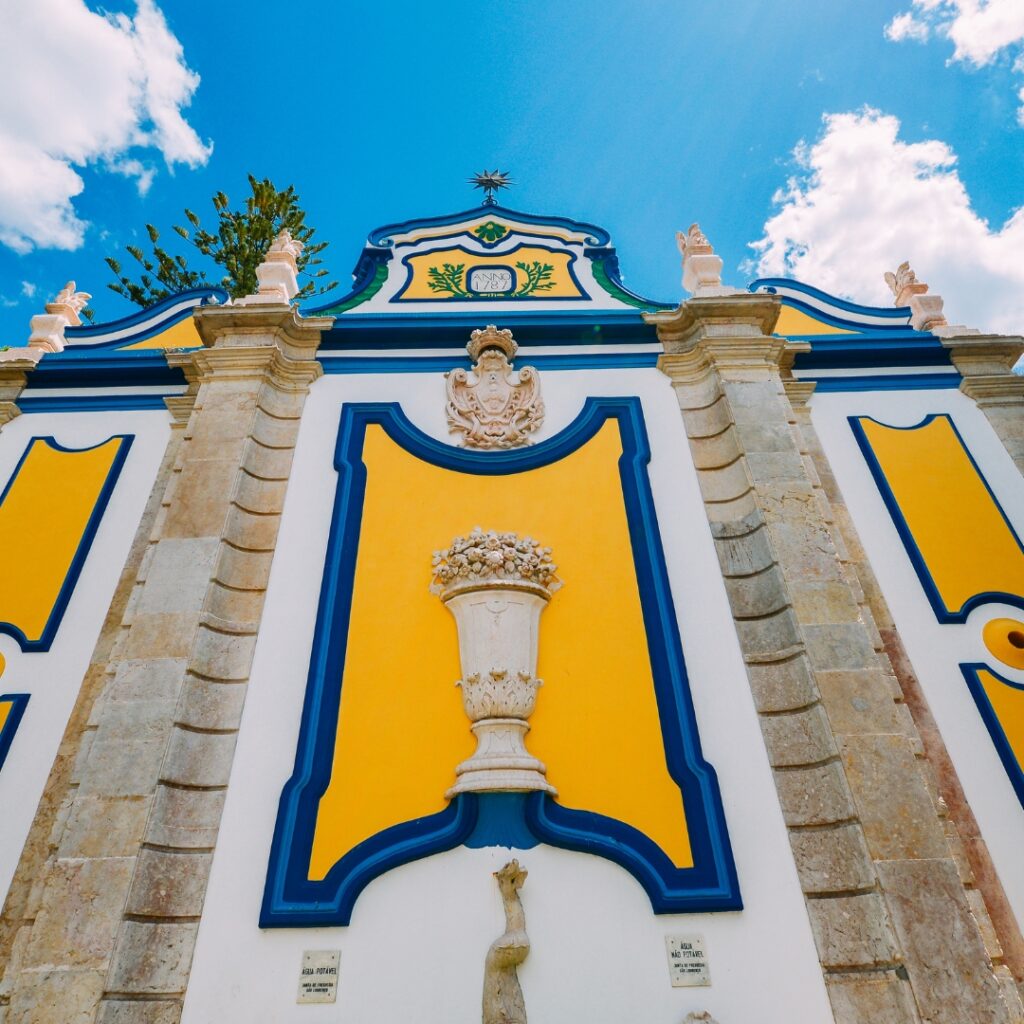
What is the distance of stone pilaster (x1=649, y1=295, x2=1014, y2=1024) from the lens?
10.6ft

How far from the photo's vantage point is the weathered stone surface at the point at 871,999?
3158 millimetres

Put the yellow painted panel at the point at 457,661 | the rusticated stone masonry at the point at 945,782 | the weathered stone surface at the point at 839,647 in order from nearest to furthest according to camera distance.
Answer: the rusticated stone masonry at the point at 945,782
the yellow painted panel at the point at 457,661
the weathered stone surface at the point at 839,647

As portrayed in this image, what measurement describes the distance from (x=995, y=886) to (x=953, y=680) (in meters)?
1.25

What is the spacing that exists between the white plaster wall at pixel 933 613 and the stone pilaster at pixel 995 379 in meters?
0.08

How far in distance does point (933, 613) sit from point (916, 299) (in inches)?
155

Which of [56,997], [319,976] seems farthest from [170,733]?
[319,976]

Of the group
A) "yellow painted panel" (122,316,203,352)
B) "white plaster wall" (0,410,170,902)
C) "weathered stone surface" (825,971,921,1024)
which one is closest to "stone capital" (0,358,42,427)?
"white plaster wall" (0,410,170,902)

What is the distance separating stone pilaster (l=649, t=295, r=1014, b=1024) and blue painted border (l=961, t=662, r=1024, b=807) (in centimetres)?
70

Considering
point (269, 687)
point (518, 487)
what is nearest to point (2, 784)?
point (269, 687)

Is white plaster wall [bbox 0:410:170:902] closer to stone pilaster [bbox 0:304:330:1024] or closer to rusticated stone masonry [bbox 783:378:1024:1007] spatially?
stone pilaster [bbox 0:304:330:1024]

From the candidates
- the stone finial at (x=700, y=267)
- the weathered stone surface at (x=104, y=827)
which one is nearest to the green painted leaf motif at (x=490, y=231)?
the stone finial at (x=700, y=267)

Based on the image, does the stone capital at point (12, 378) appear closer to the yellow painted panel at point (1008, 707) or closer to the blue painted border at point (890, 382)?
the blue painted border at point (890, 382)

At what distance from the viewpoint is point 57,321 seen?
7309 mm

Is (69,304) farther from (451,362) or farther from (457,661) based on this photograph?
(457,661)
